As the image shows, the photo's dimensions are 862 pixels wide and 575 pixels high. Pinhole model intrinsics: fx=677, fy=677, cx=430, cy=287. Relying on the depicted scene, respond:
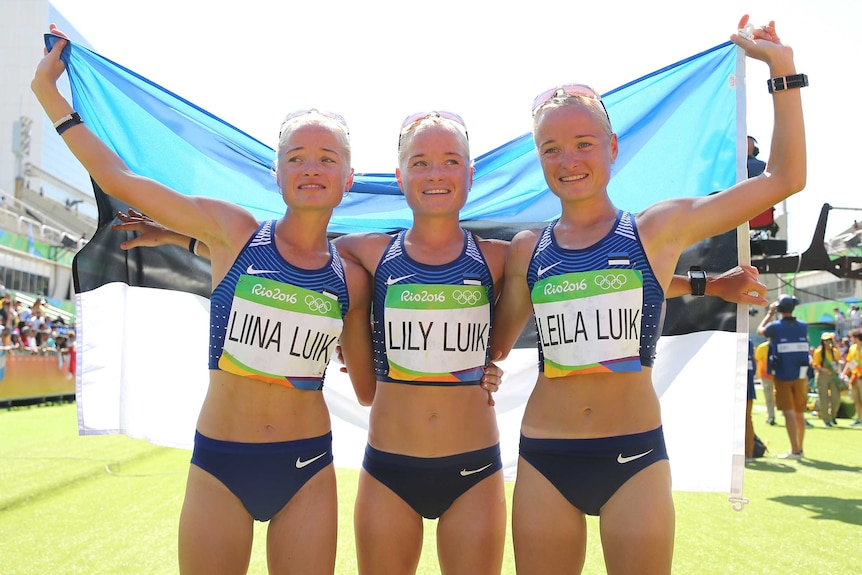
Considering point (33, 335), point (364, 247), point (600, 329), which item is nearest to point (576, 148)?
point (600, 329)

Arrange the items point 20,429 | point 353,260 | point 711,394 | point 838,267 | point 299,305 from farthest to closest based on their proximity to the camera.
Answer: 1. point 20,429
2. point 838,267
3. point 711,394
4. point 353,260
5. point 299,305

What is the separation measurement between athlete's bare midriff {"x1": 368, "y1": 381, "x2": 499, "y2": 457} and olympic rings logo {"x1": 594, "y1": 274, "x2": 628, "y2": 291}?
710 millimetres

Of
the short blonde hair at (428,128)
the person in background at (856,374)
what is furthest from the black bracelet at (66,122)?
the person in background at (856,374)

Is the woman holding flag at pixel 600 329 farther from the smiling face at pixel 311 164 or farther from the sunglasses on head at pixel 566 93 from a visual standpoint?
the smiling face at pixel 311 164

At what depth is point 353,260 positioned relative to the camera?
3199 millimetres

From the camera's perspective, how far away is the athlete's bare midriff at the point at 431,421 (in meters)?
2.87

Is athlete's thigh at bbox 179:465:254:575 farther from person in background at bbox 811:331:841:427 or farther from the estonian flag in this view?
person in background at bbox 811:331:841:427

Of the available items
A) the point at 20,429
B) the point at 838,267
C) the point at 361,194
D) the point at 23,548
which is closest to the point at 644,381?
the point at 361,194

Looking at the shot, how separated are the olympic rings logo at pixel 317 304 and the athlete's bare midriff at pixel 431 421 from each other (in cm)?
45

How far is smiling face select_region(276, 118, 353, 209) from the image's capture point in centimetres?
296

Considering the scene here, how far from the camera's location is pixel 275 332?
110 inches

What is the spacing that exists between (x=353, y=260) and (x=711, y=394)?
2302 millimetres

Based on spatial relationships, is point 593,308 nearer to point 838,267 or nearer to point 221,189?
point 221,189

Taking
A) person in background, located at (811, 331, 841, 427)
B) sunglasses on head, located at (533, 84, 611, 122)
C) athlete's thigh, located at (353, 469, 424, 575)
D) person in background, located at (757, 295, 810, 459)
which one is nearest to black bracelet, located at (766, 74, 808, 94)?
sunglasses on head, located at (533, 84, 611, 122)
